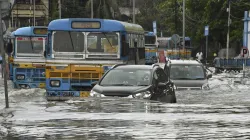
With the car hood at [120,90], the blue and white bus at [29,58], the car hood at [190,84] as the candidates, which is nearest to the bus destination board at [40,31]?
the blue and white bus at [29,58]

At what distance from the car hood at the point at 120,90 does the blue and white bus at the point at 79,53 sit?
4.05m

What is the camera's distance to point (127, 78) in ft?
58.1

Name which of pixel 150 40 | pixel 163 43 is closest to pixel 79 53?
pixel 150 40

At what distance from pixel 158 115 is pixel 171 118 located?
522 mm

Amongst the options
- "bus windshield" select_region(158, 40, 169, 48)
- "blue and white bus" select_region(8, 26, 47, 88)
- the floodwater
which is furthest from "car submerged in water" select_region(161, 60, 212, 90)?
"bus windshield" select_region(158, 40, 169, 48)

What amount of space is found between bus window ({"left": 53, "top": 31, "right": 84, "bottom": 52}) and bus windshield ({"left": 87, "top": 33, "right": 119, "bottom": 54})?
0.81 feet

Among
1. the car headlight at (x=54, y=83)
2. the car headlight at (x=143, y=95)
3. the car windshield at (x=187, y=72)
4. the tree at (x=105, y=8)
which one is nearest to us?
the car headlight at (x=143, y=95)

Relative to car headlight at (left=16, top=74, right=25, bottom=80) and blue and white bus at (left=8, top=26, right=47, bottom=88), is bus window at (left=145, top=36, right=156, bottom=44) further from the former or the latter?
car headlight at (left=16, top=74, right=25, bottom=80)

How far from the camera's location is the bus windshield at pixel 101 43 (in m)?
21.2

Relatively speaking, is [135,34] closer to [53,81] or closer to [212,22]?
[53,81]

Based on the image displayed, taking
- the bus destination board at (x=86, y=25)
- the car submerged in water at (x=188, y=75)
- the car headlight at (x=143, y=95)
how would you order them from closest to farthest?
the car headlight at (x=143, y=95)
the bus destination board at (x=86, y=25)
the car submerged in water at (x=188, y=75)

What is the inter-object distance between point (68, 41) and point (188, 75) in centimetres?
659

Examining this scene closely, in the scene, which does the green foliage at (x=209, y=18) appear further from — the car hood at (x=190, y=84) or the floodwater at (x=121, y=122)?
the floodwater at (x=121, y=122)

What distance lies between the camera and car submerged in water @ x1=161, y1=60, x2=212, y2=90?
25.1 m
